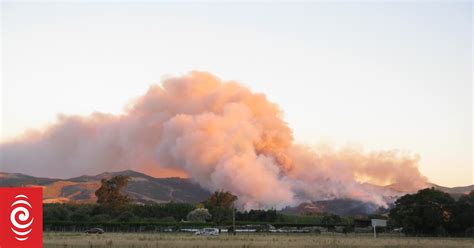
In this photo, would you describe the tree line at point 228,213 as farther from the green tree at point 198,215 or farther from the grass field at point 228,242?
the grass field at point 228,242

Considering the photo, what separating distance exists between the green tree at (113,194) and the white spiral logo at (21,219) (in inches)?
4878

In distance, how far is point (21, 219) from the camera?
25.7 metres

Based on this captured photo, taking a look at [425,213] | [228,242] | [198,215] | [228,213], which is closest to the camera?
[228,242]

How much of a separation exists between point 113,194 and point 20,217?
130m

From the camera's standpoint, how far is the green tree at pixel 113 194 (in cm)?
15062

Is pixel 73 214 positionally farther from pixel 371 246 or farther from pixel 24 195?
pixel 24 195

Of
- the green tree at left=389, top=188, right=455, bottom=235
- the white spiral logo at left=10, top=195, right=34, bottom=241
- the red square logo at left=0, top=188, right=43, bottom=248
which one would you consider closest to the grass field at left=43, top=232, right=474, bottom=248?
the green tree at left=389, top=188, right=455, bottom=235

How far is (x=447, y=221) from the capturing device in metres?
91.7

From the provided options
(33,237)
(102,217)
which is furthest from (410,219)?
(33,237)

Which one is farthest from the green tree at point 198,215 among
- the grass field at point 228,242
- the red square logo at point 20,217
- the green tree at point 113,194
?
the red square logo at point 20,217

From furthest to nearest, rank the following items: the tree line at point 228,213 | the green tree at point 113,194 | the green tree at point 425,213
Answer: the green tree at point 113,194, the tree line at point 228,213, the green tree at point 425,213

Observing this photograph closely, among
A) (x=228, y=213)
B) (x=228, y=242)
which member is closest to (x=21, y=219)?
(x=228, y=242)

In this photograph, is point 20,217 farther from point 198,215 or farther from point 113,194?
point 113,194

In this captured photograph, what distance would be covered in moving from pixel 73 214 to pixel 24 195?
10613 cm
